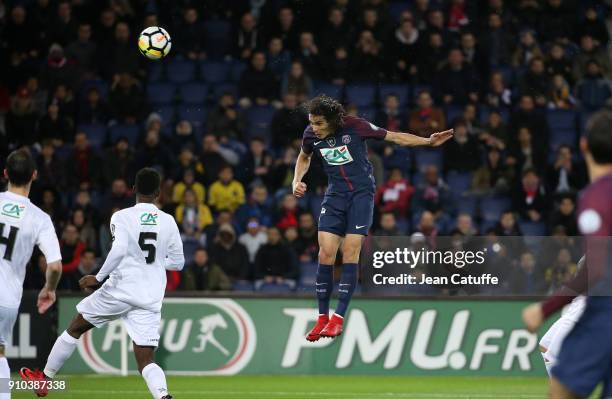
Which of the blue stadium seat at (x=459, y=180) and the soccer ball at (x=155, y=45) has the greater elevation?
the soccer ball at (x=155, y=45)

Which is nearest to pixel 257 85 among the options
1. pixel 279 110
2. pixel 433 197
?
pixel 279 110

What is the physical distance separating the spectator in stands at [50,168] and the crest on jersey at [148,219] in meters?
9.00

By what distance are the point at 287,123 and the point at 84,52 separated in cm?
437

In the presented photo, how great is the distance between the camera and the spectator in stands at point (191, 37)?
2061cm

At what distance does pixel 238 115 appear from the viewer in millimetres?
19062

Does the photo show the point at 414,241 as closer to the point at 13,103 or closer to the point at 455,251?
the point at 455,251

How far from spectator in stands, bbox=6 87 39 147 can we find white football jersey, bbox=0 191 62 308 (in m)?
11.3

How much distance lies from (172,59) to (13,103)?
2.99m

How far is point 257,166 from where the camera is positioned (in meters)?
18.2

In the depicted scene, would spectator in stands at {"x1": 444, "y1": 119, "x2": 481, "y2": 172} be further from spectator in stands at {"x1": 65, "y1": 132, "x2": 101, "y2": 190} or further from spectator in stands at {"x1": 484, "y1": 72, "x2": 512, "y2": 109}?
spectator in stands at {"x1": 65, "y1": 132, "x2": 101, "y2": 190}

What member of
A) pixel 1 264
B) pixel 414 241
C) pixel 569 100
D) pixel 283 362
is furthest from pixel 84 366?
pixel 569 100

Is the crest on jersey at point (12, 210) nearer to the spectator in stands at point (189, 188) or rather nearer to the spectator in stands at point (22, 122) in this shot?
the spectator in stands at point (189, 188)

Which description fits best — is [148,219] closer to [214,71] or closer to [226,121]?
[226,121]

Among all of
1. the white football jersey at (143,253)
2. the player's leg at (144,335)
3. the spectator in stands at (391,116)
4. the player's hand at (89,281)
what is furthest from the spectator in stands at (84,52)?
the player's hand at (89,281)
